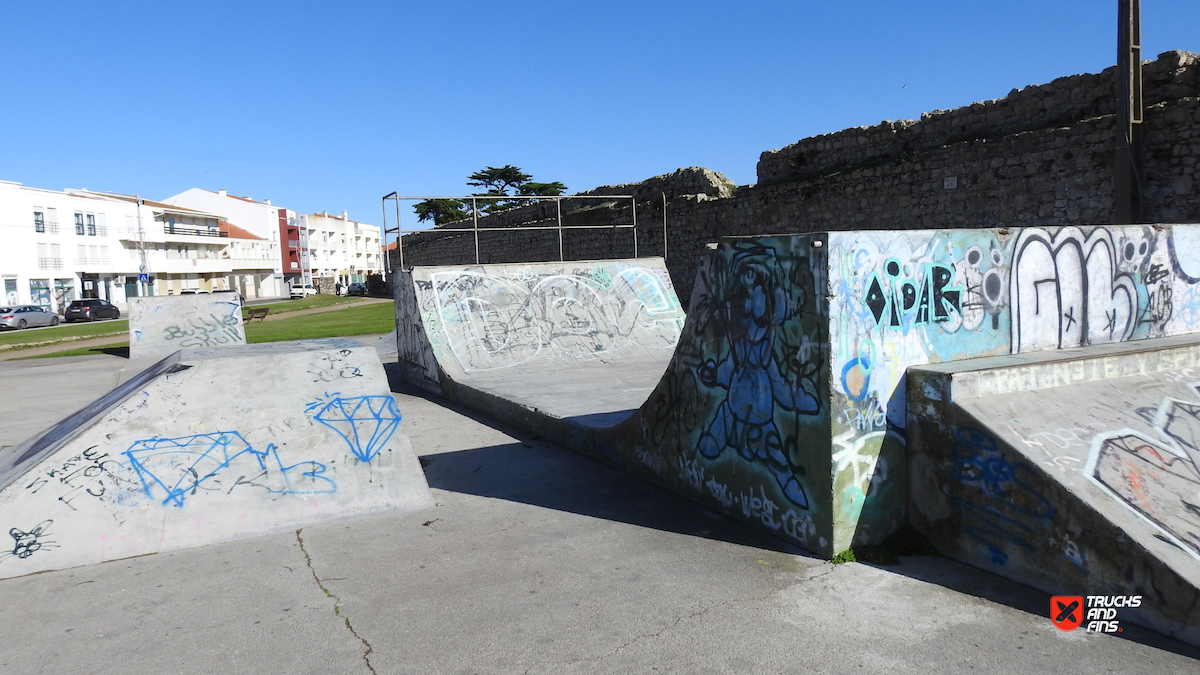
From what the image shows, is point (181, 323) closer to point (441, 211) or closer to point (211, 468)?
point (211, 468)

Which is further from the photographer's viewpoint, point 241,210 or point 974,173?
point 241,210

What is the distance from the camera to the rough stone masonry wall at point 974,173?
9.54 m

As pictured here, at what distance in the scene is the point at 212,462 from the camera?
16.1ft

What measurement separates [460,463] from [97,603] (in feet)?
9.92

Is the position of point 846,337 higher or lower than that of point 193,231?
lower

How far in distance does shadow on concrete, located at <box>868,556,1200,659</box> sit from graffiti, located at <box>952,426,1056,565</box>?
0.47 ft

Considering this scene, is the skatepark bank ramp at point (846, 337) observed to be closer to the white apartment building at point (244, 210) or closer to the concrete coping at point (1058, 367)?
the concrete coping at point (1058, 367)

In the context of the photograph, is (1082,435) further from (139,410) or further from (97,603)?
(139,410)

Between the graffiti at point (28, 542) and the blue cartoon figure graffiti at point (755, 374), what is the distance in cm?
398

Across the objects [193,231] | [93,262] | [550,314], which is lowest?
[550,314]

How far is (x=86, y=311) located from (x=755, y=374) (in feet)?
150

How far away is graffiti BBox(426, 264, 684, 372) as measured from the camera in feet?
35.1

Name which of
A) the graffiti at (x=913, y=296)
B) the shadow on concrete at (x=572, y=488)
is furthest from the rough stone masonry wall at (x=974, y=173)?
the shadow on concrete at (x=572, y=488)

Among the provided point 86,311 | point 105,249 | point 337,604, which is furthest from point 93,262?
point 337,604
